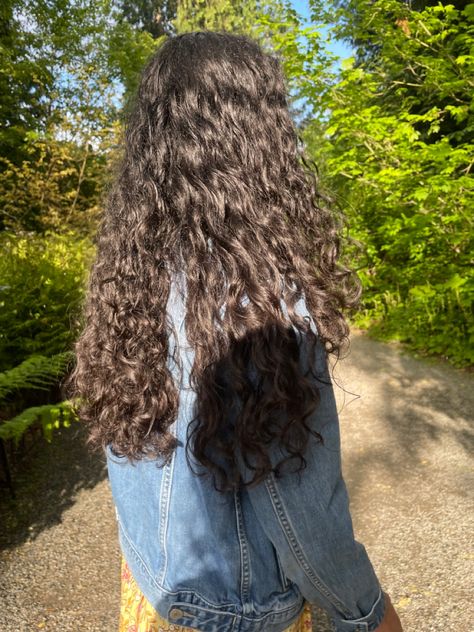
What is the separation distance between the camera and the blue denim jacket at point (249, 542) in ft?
2.89

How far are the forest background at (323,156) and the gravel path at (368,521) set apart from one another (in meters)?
0.55

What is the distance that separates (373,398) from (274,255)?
4.65 m

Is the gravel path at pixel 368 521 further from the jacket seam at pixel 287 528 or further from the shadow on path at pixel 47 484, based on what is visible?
the jacket seam at pixel 287 528

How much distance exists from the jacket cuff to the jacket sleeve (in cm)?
8

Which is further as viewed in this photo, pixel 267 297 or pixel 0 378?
pixel 0 378

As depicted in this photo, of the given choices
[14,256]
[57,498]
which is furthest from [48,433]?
[14,256]

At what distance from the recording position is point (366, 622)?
0.99m

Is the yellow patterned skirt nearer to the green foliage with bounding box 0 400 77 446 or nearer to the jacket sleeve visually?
the jacket sleeve

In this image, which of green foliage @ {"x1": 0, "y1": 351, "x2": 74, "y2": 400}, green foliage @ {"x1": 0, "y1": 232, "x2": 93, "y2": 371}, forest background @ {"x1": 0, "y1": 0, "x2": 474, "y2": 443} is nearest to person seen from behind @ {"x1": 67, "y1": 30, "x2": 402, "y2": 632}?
forest background @ {"x1": 0, "y1": 0, "x2": 474, "y2": 443}

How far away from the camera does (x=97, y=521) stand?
338cm

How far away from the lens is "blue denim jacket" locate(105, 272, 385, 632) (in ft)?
2.89

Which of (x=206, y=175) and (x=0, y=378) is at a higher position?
(x=206, y=175)

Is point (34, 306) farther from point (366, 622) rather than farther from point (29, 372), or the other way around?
point (366, 622)

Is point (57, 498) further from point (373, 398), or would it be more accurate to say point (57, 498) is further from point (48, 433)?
point (373, 398)
